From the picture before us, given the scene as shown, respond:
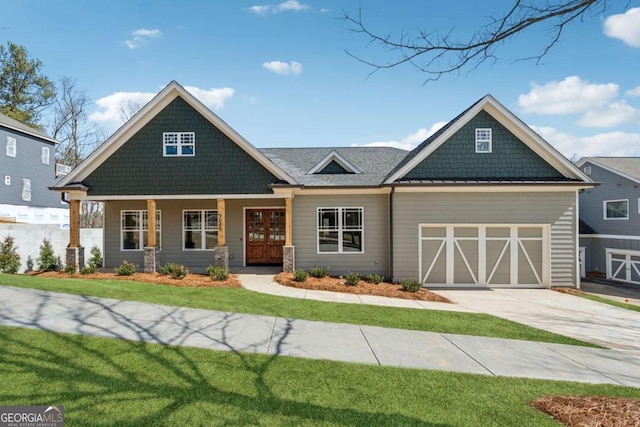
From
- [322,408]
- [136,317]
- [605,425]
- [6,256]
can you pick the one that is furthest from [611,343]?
[6,256]

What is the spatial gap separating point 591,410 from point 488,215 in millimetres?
9614

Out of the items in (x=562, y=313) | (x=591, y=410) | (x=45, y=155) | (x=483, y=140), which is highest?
(x=45, y=155)

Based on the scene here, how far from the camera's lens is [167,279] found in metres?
11.8

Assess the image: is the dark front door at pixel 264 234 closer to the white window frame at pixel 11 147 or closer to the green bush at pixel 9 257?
the green bush at pixel 9 257

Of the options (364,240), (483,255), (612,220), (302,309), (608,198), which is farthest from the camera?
(608,198)

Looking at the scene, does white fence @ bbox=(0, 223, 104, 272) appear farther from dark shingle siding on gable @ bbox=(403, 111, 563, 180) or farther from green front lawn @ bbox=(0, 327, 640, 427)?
dark shingle siding on gable @ bbox=(403, 111, 563, 180)

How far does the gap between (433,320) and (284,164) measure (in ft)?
32.8

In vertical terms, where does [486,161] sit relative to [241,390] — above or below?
above

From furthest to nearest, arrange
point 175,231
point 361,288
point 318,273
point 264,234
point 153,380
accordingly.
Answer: point 264,234
point 175,231
point 318,273
point 361,288
point 153,380

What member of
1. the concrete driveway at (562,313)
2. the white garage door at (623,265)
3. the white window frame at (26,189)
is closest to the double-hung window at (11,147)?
the white window frame at (26,189)

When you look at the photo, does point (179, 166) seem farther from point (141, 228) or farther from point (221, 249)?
point (141, 228)

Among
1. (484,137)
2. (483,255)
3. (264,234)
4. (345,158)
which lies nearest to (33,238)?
(264,234)

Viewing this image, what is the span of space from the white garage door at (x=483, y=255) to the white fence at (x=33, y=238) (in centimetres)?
1541

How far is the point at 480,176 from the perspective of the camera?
12.7m
